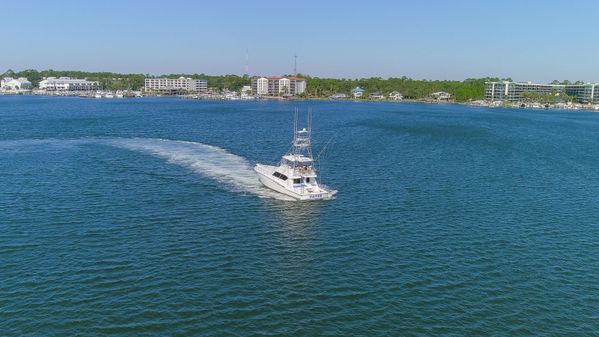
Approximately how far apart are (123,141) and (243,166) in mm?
34868

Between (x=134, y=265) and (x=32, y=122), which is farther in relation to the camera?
(x=32, y=122)

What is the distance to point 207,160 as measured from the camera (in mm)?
76688

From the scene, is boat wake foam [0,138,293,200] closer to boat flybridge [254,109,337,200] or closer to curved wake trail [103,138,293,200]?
curved wake trail [103,138,293,200]

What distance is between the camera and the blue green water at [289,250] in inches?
1179

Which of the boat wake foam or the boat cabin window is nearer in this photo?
the boat cabin window

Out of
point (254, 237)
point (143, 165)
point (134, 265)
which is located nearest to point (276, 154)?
point (143, 165)

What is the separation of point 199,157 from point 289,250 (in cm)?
4262

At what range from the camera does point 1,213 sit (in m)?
47.5

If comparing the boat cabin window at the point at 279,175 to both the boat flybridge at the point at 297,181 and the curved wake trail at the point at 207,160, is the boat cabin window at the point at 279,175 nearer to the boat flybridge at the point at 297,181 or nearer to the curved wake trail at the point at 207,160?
the boat flybridge at the point at 297,181

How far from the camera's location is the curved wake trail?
60562 millimetres

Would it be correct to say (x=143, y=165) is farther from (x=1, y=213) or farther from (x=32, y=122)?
(x=32, y=122)

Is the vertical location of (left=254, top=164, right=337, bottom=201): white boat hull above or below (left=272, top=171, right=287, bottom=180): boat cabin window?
below

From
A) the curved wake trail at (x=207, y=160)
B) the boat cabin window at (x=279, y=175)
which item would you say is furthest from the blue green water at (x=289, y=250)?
the boat cabin window at (x=279, y=175)

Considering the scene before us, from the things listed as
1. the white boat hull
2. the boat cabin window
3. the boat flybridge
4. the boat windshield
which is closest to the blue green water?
the white boat hull
